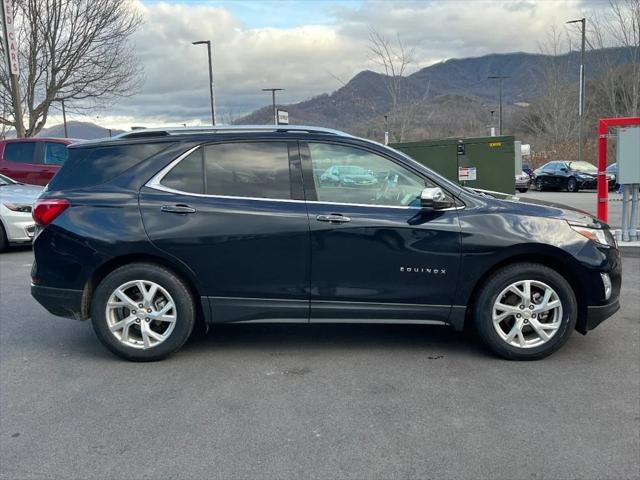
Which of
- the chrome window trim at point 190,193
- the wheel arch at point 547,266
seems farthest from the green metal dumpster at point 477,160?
the chrome window trim at point 190,193

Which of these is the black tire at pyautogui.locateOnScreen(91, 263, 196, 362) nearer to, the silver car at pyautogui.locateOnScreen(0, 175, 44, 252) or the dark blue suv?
the dark blue suv

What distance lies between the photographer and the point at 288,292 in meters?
4.50

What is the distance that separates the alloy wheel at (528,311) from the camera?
4426mm

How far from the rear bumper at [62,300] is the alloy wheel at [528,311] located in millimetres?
3222

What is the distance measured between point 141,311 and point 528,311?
Result: 9.72 feet

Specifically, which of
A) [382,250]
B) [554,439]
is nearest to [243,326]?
[382,250]

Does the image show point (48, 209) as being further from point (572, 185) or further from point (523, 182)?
point (523, 182)

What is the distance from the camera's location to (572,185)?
85.1 feet

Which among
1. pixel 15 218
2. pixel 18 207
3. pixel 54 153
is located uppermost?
pixel 54 153

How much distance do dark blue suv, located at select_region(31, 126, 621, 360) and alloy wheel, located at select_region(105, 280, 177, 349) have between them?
0.4 inches

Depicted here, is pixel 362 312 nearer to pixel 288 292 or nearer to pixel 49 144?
pixel 288 292

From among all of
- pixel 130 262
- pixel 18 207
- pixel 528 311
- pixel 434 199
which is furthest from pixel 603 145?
pixel 18 207

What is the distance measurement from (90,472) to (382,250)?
2435mm

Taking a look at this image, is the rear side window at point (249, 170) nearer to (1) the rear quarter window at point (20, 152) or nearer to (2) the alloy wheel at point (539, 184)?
(1) the rear quarter window at point (20, 152)
